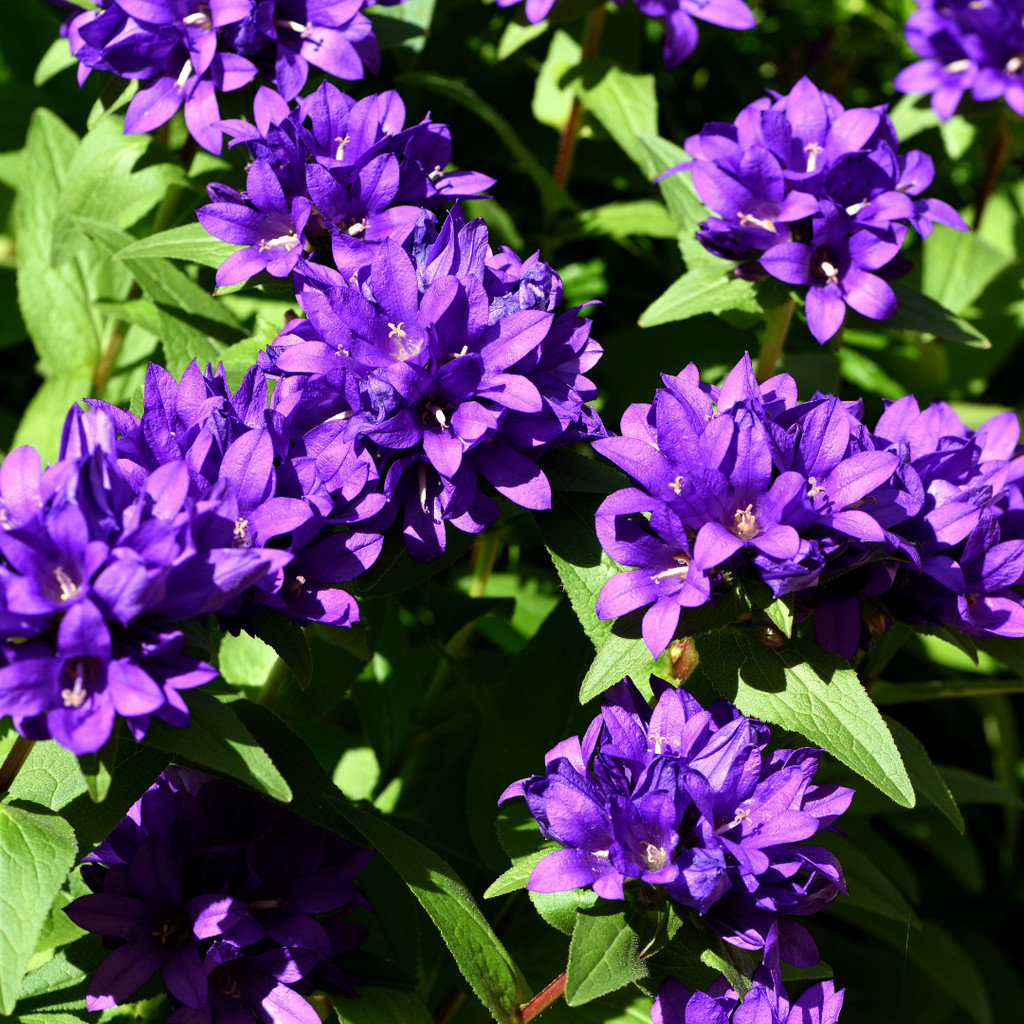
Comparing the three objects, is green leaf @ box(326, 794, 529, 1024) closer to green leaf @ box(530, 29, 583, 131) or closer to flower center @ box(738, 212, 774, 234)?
flower center @ box(738, 212, 774, 234)

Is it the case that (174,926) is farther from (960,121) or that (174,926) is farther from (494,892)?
(960,121)

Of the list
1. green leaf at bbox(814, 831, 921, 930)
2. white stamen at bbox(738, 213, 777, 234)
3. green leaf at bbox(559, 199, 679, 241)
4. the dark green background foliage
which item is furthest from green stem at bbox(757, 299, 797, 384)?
green leaf at bbox(814, 831, 921, 930)

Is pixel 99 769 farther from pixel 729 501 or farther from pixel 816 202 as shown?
pixel 816 202

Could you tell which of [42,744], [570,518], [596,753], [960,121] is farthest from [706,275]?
[960,121]

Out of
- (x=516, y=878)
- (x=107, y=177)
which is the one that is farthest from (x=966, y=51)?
(x=516, y=878)

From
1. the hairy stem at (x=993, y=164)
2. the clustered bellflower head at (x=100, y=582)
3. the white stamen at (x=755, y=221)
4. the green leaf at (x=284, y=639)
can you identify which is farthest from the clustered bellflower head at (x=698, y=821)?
the hairy stem at (x=993, y=164)
